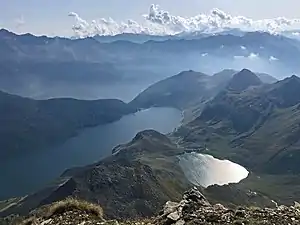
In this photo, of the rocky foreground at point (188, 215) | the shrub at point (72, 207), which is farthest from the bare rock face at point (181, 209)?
the shrub at point (72, 207)

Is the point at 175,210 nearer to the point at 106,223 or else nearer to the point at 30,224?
the point at 106,223

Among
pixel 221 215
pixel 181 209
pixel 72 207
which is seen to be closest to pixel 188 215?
pixel 181 209

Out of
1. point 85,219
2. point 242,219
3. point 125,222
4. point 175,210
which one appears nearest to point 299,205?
point 242,219

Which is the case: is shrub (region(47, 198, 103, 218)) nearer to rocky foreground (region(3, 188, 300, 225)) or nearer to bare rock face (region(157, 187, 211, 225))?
rocky foreground (region(3, 188, 300, 225))

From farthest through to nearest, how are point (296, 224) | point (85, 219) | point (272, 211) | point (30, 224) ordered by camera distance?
point (30, 224) → point (85, 219) → point (272, 211) → point (296, 224)

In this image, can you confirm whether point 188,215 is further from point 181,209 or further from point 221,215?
point 221,215

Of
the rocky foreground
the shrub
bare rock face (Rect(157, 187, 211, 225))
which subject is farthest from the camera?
the shrub

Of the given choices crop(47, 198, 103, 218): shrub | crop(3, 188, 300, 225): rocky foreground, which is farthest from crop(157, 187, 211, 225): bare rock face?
crop(47, 198, 103, 218): shrub

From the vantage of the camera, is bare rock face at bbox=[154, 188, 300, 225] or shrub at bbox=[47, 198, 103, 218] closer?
bare rock face at bbox=[154, 188, 300, 225]
